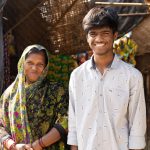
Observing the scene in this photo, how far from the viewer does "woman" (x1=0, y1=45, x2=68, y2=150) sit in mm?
2722

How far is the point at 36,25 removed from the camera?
4.47 m

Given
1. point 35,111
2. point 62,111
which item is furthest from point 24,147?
point 62,111

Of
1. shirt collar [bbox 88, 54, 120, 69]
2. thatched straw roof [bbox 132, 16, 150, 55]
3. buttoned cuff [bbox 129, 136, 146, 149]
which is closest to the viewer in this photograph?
buttoned cuff [bbox 129, 136, 146, 149]

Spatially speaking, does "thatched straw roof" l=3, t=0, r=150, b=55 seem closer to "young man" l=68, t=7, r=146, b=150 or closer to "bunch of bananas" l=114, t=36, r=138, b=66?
"bunch of bananas" l=114, t=36, r=138, b=66

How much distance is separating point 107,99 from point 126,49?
73 centimetres

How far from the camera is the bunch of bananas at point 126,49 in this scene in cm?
291

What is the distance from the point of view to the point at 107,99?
2.33m

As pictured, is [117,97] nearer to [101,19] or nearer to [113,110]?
[113,110]

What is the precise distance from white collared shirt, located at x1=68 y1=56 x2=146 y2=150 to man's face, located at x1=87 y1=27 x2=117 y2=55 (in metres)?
0.13

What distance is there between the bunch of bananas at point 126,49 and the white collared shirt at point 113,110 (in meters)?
0.52

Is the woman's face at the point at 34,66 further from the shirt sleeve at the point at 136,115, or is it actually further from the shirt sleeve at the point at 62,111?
the shirt sleeve at the point at 136,115

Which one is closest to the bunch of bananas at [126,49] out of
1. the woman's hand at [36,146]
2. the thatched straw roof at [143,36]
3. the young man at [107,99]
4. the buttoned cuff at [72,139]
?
the thatched straw roof at [143,36]

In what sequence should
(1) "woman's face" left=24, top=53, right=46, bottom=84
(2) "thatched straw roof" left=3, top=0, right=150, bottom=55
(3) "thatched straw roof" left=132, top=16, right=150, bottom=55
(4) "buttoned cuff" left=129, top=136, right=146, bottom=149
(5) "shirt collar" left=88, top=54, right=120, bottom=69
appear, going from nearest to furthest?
1. (4) "buttoned cuff" left=129, top=136, right=146, bottom=149
2. (5) "shirt collar" left=88, top=54, right=120, bottom=69
3. (1) "woman's face" left=24, top=53, right=46, bottom=84
4. (3) "thatched straw roof" left=132, top=16, right=150, bottom=55
5. (2) "thatched straw roof" left=3, top=0, right=150, bottom=55

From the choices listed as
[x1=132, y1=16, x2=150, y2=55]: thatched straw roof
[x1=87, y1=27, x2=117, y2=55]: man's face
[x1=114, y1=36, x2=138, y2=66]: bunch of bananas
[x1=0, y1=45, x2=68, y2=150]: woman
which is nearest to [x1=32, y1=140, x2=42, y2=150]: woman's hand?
[x1=0, y1=45, x2=68, y2=150]: woman
